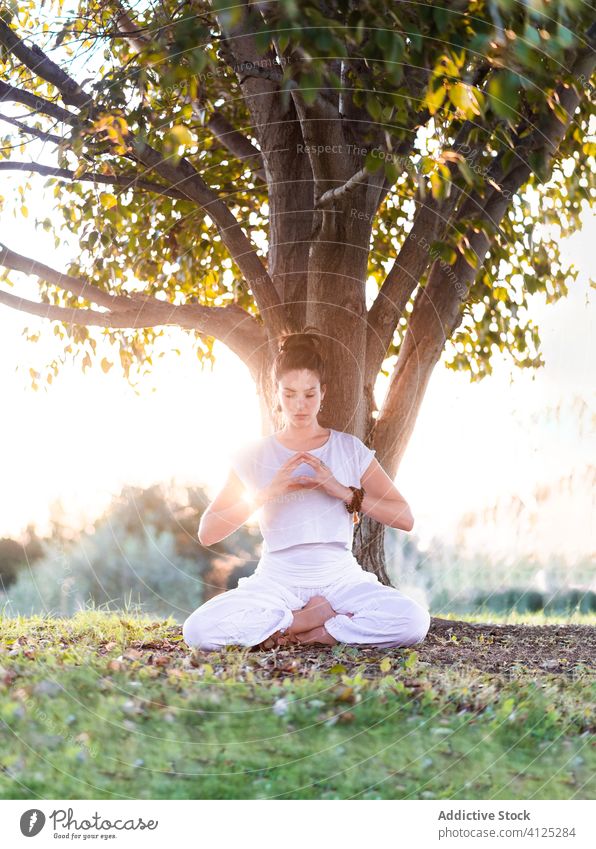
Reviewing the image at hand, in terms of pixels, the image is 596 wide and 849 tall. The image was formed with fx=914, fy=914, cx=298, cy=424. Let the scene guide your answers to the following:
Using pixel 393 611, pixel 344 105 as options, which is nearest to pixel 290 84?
pixel 344 105

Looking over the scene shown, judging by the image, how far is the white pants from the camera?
501 centimetres

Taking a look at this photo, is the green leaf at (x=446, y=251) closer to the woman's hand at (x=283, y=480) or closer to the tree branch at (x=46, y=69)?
the woman's hand at (x=283, y=480)

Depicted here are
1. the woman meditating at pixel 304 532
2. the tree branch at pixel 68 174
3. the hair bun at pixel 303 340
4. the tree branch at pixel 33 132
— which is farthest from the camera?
the tree branch at pixel 68 174

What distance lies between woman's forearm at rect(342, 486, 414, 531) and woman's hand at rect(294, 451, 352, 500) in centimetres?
10

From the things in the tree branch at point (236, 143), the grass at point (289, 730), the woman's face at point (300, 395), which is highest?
the tree branch at point (236, 143)

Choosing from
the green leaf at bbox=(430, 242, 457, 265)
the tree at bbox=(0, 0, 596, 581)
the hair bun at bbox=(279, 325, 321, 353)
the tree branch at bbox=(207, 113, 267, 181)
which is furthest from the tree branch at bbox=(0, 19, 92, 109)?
→ the green leaf at bbox=(430, 242, 457, 265)

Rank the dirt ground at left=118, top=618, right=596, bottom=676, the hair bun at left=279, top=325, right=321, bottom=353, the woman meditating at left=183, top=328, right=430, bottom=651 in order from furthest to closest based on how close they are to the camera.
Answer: the hair bun at left=279, top=325, right=321, bottom=353 → the woman meditating at left=183, top=328, right=430, bottom=651 → the dirt ground at left=118, top=618, right=596, bottom=676

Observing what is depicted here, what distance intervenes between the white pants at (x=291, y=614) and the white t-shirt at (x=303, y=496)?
24cm

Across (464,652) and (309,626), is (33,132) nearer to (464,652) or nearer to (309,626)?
(309,626)

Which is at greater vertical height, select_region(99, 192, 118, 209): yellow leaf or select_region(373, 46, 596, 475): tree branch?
select_region(99, 192, 118, 209): yellow leaf

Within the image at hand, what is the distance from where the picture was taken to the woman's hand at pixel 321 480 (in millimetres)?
4965

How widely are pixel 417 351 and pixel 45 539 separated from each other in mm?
2856

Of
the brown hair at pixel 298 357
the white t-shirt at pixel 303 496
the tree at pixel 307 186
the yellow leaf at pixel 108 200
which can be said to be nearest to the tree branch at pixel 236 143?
the tree at pixel 307 186
